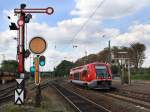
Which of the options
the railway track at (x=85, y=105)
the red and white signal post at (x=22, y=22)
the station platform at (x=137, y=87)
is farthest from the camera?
the station platform at (x=137, y=87)

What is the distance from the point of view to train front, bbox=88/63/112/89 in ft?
159

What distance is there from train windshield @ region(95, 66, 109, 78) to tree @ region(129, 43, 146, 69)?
3567 inches

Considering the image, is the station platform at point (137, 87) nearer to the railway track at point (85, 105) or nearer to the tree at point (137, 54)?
the railway track at point (85, 105)

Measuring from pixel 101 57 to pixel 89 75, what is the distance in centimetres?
10489

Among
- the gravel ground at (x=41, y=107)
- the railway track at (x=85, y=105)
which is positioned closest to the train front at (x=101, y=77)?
the railway track at (x=85, y=105)

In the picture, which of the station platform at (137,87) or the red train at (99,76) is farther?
the red train at (99,76)

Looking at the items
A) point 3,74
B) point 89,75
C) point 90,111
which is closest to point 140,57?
point 3,74

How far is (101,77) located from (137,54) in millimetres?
96404

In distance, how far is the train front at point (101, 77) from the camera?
48406 mm

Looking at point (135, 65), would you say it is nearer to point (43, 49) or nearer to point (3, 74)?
point (3, 74)

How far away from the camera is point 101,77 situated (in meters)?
48.5

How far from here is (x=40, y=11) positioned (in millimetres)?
21031

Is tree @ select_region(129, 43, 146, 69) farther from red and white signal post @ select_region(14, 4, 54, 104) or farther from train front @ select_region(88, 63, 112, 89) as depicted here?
red and white signal post @ select_region(14, 4, 54, 104)

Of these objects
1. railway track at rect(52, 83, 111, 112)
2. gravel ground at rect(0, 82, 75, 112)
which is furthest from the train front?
gravel ground at rect(0, 82, 75, 112)
